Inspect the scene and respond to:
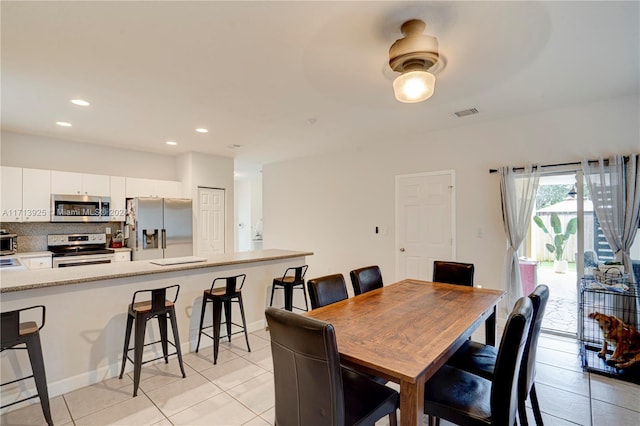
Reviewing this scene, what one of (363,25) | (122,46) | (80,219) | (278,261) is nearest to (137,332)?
(278,261)

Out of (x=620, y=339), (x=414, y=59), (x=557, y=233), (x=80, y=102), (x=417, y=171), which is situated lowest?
(x=620, y=339)

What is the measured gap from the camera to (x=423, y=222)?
458cm

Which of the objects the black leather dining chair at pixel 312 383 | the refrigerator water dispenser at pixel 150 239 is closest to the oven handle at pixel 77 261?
the refrigerator water dispenser at pixel 150 239

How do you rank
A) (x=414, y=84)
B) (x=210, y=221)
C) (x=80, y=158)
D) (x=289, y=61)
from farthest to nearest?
(x=210, y=221), (x=80, y=158), (x=289, y=61), (x=414, y=84)

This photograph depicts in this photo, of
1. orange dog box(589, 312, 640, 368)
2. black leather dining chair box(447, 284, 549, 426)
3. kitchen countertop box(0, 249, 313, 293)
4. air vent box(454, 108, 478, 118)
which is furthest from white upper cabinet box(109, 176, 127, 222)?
orange dog box(589, 312, 640, 368)

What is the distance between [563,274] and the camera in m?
4.11

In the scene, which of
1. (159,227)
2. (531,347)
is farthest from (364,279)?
(159,227)

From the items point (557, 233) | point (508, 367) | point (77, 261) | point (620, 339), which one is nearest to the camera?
point (508, 367)

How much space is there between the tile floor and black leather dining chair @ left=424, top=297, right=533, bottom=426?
0.73 metres

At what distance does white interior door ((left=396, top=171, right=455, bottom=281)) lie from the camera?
4.34 meters

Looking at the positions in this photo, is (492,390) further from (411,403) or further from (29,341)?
(29,341)

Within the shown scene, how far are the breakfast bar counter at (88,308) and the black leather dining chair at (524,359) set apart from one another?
238cm

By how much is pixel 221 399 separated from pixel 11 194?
155 inches

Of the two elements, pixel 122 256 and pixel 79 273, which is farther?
pixel 122 256
